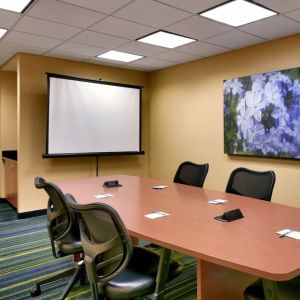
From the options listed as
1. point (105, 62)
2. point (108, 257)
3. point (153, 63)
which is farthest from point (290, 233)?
point (105, 62)

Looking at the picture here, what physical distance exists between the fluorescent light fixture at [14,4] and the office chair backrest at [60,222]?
71.9 inches

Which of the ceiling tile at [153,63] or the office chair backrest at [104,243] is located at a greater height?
the ceiling tile at [153,63]

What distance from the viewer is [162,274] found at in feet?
5.63

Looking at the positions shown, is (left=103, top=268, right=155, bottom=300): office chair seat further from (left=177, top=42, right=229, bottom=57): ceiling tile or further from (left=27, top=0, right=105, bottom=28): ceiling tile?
(left=177, top=42, right=229, bottom=57): ceiling tile

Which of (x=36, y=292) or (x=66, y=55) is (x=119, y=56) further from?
(x=36, y=292)

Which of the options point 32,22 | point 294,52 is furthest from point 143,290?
point 294,52

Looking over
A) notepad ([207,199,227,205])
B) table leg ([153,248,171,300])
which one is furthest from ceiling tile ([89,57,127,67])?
table leg ([153,248,171,300])

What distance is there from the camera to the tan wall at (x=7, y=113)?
600 centimetres

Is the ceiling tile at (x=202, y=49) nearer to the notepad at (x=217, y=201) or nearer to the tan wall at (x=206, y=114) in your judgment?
the tan wall at (x=206, y=114)

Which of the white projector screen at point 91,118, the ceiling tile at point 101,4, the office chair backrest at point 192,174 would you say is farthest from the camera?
the white projector screen at point 91,118

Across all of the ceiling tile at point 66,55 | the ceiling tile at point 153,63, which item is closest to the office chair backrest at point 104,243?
the ceiling tile at point 66,55

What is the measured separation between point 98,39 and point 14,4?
1261 mm

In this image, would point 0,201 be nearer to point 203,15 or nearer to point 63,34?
point 63,34

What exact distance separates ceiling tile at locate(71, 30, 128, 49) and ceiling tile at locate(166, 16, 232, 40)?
0.83m
